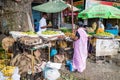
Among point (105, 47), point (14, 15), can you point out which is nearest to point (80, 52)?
point (105, 47)

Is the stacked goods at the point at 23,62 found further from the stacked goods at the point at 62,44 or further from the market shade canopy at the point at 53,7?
the market shade canopy at the point at 53,7

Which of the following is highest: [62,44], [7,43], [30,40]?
[30,40]

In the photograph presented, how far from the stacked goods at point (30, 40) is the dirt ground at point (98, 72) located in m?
1.45

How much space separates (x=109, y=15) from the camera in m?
12.1

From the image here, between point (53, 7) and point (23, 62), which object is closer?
point (23, 62)

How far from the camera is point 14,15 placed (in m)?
10.1

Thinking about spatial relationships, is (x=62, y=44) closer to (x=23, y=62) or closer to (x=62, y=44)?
(x=62, y=44)

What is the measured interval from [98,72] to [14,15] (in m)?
3.68

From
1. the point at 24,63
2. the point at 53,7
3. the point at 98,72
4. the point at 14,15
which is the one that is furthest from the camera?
the point at 53,7

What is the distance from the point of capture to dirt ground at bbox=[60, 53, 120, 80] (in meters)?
8.91

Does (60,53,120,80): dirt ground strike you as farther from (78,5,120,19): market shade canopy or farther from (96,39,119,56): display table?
(78,5,120,19): market shade canopy

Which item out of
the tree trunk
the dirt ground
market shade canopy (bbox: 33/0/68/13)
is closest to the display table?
the dirt ground

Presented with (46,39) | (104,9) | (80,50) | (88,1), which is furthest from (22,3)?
(88,1)

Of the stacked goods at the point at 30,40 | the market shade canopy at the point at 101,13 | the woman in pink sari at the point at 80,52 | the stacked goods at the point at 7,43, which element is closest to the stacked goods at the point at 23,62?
the stacked goods at the point at 30,40
